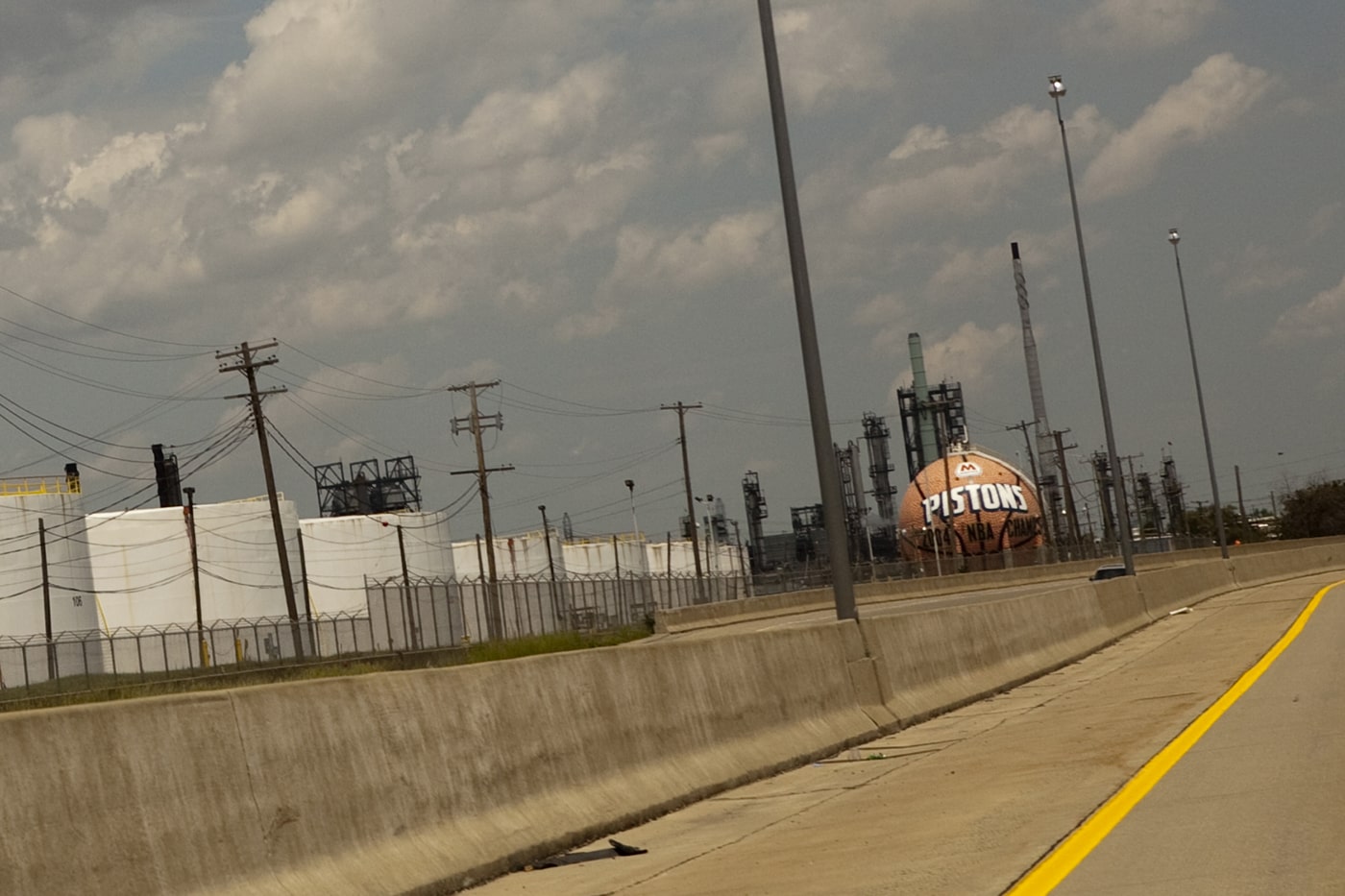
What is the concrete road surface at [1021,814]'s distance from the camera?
26.5ft

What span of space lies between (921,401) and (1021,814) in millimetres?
122257

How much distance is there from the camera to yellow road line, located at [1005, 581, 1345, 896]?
7.88m

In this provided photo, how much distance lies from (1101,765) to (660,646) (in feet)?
10.9

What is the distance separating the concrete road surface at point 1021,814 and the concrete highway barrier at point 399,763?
334 mm

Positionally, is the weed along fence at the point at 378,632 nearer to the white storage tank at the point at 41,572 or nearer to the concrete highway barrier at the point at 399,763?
the white storage tank at the point at 41,572

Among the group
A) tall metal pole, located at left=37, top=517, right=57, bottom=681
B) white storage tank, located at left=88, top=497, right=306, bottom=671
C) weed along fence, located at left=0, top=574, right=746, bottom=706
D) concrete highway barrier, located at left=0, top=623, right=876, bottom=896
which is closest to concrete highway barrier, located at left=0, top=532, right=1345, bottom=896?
concrete highway barrier, located at left=0, top=623, right=876, bottom=896

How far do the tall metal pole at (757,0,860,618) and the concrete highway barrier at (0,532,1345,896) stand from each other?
4.61ft

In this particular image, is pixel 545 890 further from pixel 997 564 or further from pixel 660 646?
pixel 997 564

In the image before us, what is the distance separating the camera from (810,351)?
17422 millimetres

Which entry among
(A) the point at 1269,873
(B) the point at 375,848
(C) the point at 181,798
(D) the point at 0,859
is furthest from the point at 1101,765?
(D) the point at 0,859

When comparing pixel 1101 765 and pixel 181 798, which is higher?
pixel 181 798

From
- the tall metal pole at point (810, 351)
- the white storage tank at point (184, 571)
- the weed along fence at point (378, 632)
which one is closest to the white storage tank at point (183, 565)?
the white storage tank at point (184, 571)

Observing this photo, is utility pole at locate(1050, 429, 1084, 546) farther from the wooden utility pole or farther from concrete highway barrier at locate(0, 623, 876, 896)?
concrete highway barrier at locate(0, 623, 876, 896)

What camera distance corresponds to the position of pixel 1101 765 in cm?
1221
